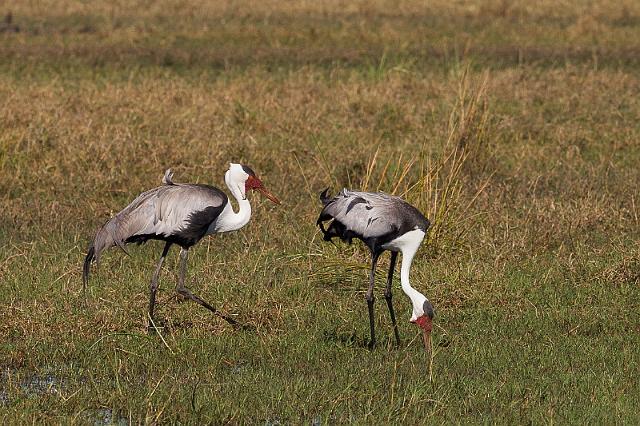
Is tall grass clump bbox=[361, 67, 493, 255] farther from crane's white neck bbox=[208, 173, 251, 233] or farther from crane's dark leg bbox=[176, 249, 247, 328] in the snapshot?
crane's dark leg bbox=[176, 249, 247, 328]

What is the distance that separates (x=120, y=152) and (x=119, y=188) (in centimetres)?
71

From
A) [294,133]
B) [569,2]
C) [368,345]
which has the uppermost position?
[368,345]

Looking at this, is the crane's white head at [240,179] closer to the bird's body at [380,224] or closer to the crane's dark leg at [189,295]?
the crane's dark leg at [189,295]

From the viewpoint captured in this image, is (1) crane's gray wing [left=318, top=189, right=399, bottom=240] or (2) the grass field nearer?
(2) the grass field

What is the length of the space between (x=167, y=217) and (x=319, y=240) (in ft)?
6.20

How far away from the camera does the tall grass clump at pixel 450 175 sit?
773 cm

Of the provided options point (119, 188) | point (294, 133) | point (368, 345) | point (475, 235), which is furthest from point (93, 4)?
point (368, 345)

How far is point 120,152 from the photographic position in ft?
33.7

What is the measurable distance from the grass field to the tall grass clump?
3 cm

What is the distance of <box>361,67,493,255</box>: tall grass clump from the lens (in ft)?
25.4

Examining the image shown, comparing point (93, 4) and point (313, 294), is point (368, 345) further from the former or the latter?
point (93, 4)

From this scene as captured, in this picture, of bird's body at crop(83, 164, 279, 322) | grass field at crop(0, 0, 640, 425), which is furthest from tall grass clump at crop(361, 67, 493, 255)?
bird's body at crop(83, 164, 279, 322)

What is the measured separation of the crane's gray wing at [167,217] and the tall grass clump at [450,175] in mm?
1537

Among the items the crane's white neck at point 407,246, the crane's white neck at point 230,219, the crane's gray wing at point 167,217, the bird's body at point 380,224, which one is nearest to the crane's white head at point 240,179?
the crane's white neck at point 230,219
